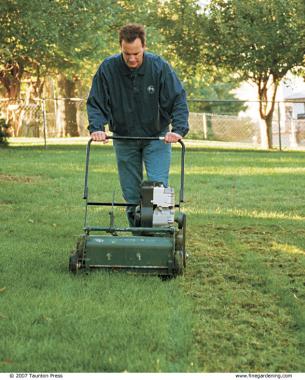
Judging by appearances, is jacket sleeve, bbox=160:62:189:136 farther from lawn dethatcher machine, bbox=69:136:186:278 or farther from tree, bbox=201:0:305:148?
tree, bbox=201:0:305:148

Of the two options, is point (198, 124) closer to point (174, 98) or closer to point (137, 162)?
point (137, 162)

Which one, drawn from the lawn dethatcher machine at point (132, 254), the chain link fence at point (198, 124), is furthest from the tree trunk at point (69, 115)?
the lawn dethatcher machine at point (132, 254)

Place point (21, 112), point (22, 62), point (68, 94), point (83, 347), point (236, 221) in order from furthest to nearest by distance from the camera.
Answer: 1. point (68, 94)
2. point (21, 112)
3. point (22, 62)
4. point (236, 221)
5. point (83, 347)

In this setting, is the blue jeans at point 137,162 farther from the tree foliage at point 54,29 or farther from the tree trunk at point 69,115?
the tree trunk at point 69,115

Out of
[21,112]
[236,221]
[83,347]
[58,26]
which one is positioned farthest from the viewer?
[21,112]

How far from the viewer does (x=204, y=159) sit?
21484 mm

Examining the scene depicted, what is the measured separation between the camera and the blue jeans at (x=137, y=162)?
7184mm

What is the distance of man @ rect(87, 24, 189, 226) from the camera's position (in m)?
6.88

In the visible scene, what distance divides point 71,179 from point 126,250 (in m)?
8.90

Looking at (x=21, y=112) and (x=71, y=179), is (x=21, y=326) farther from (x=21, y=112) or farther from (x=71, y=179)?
(x=21, y=112)

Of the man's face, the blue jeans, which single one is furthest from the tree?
the man's face

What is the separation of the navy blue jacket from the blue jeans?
182 mm

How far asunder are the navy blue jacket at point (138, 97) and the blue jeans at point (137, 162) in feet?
0.60

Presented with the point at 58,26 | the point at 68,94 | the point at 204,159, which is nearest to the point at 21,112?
the point at 68,94
